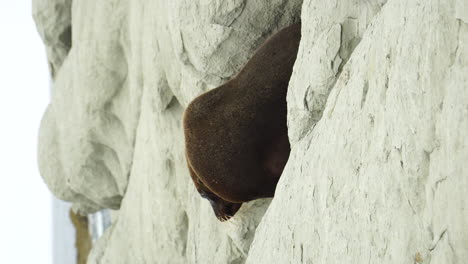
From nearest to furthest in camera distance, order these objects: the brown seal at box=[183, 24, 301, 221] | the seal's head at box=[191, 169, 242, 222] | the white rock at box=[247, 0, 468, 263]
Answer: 1. the white rock at box=[247, 0, 468, 263]
2. the brown seal at box=[183, 24, 301, 221]
3. the seal's head at box=[191, 169, 242, 222]

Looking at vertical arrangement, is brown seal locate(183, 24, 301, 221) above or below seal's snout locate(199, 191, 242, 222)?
above

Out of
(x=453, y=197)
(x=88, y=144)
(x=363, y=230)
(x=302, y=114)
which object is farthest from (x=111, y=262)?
(x=453, y=197)

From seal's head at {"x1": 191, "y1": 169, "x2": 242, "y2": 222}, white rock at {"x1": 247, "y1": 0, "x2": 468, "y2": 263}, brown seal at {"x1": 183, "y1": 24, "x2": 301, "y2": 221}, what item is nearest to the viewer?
white rock at {"x1": 247, "y1": 0, "x2": 468, "y2": 263}

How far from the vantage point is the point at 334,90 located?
1310 millimetres

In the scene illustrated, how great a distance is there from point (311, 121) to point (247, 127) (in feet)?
0.95

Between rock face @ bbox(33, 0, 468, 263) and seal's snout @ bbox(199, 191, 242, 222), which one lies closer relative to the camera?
rock face @ bbox(33, 0, 468, 263)

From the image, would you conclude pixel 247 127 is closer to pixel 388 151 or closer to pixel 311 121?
pixel 311 121

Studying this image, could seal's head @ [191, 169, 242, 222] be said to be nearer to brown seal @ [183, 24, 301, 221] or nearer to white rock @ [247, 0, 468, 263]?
brown seal @ [183, 24, 301, 221]

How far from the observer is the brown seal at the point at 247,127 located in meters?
1.69

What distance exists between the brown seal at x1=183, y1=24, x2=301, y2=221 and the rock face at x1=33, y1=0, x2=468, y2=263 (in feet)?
0.45

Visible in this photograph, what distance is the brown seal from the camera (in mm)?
1691

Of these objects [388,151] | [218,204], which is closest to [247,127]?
[218,204]

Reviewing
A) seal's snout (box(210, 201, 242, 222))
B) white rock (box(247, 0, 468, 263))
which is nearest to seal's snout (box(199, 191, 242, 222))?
seal's snout (box(210, 201, 242, 222))

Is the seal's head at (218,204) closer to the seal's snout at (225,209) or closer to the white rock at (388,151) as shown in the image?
the seal's snout at (225,209)
